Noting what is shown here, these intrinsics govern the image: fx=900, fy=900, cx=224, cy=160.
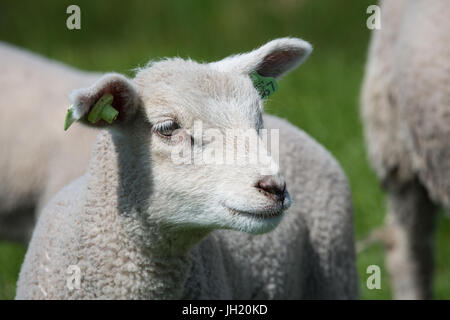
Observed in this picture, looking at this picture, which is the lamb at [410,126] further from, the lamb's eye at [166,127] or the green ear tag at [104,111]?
the green ear tag at [104,111]

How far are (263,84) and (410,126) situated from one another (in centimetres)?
169

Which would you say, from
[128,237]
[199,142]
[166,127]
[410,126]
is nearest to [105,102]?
[166,127]

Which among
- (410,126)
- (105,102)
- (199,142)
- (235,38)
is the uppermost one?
(235,38)

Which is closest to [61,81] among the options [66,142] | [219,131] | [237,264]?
[66,142]

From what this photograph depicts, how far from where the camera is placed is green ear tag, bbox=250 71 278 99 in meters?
3.42

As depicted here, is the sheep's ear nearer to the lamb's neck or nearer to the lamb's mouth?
the lamb's neck

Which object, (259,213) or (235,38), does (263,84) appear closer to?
(259,213)

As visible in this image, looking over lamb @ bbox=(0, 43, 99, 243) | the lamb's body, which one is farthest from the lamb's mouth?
lamb @ bbox=(0, 43, 99, 243)

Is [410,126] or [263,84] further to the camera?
[410,126]

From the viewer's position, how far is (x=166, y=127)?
304 cm

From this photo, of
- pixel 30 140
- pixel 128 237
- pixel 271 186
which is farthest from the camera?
pixel 30 140

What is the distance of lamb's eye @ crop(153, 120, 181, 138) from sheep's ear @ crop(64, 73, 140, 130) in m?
0.12

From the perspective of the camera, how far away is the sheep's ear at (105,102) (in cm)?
289

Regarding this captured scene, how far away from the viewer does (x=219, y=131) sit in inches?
118
